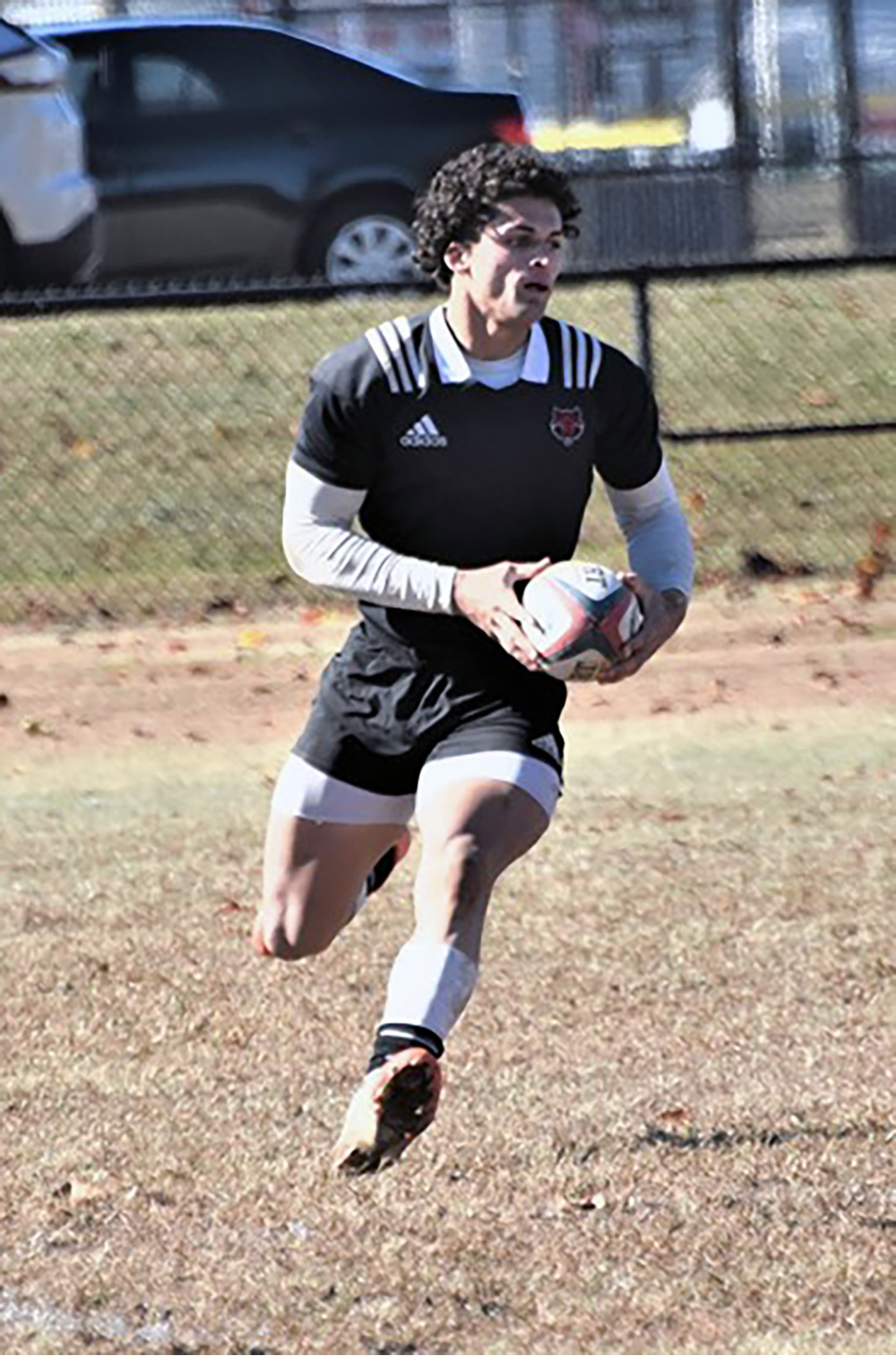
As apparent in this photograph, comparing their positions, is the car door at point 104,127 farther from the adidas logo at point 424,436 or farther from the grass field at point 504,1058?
the adidas logo at point 424,436

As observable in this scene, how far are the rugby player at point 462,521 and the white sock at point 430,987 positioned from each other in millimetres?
158

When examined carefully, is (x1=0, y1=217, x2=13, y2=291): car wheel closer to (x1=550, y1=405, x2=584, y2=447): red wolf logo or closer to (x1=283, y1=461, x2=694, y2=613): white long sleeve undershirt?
(x1=283, y1=461, x2=694, y2=613): white long sleeve undershirt

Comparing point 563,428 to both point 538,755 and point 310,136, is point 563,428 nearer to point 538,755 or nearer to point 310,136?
point 538,755

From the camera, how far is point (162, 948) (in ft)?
28.8

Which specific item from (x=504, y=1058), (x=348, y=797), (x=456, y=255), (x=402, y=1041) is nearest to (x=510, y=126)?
(x=504, y=1058)

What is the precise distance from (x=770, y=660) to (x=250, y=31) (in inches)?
287

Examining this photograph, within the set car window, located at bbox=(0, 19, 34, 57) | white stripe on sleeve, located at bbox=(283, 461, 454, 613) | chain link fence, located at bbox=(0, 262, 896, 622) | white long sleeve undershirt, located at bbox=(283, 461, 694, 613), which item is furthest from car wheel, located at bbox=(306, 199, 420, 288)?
white stripe on sleeve, located at bbox=(283, 461, 454, 613)

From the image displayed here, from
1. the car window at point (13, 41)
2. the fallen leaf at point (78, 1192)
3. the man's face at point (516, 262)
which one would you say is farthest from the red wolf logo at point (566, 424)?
the car window at point (13, 41)

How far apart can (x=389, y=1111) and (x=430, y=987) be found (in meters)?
0.31

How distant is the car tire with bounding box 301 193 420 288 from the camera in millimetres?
18422

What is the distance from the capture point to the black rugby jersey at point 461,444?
6309mm

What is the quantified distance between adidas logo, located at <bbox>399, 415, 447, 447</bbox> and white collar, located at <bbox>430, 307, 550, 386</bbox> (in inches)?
3.7

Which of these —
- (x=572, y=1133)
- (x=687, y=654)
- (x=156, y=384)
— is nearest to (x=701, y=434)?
(x=687, y=654)

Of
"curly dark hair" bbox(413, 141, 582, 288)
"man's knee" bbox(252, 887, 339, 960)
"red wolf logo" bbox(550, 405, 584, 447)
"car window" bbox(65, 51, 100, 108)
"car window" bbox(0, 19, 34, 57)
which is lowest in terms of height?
"car window" bbox(65, 51, 100, 108)
